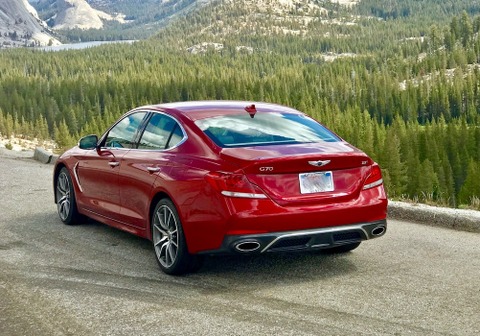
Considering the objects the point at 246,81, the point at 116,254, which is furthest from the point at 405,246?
the point at 246,81

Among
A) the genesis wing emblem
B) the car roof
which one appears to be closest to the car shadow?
the genesis wing emblem

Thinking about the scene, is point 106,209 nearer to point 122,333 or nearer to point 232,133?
point 232,133

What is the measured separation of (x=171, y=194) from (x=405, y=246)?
2.70m

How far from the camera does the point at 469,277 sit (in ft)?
21.3

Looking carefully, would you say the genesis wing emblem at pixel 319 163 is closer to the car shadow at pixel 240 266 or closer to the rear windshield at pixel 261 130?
the rear windshield at pixel 261 130

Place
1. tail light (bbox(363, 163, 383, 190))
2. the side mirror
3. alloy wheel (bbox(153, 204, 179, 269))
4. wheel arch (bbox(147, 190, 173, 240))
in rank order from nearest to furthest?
tail light (bbox(363, 163, 383, 190))
alloy wheel (bbox(153, 204, 179, 269))
wheel arch (bbox(147, 190, 173, 240))
the side mirror

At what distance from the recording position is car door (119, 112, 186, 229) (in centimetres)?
720

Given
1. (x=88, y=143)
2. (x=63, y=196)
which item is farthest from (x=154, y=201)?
(x=63, y=196)

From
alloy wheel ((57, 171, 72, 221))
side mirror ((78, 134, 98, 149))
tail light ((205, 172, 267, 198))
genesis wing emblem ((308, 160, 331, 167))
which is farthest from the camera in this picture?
alloy wheel ((57, 171, 72, 221))

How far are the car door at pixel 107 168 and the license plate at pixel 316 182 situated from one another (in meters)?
Answer: 2.37

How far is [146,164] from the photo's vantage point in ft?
24.4

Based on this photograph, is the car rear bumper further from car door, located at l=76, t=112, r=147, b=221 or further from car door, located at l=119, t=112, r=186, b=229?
car door, located at l=76, t=112, r=147, b=221

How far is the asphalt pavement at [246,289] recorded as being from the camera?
5254mm

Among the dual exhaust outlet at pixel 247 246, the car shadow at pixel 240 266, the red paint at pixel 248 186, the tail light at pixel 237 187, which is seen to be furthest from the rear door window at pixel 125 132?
the dual exhaust outlet at pixel 247 246
